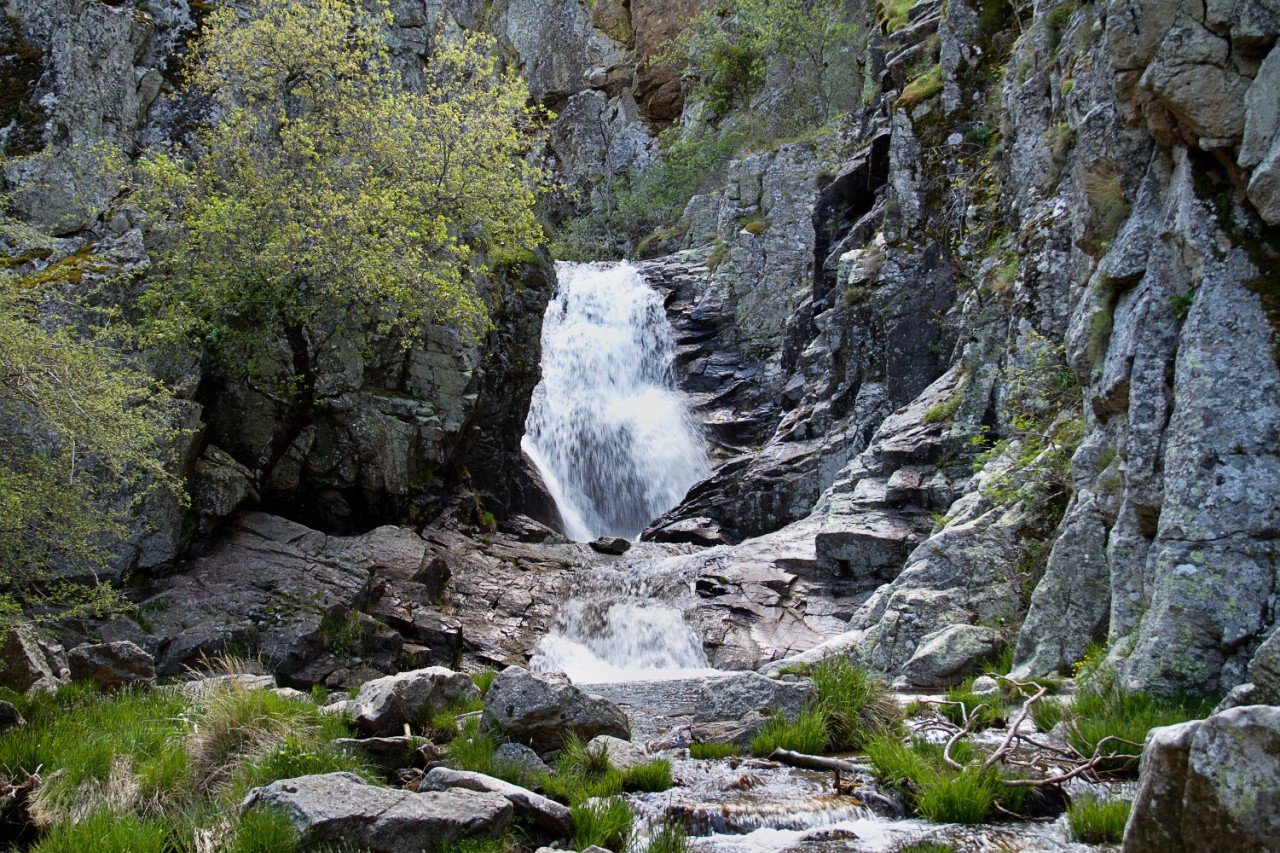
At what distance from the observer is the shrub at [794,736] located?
8.07 meters

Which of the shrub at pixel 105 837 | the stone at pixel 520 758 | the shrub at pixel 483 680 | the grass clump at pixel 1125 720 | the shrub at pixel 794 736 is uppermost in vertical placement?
the grass clump at pixel 1125 720

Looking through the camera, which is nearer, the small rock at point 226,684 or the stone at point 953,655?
the small rock at point 226,684

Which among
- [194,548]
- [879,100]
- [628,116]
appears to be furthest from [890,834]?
[628,116]

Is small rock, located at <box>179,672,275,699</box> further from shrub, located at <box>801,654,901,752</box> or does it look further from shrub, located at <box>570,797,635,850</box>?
shrub, located at <box>801,654,901,752</box>

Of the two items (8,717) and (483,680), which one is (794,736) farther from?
(8,717)

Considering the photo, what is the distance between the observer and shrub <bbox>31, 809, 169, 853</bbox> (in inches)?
218

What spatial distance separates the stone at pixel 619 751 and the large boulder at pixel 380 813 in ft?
5.38

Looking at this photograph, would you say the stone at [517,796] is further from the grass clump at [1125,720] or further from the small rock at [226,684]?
the grass clump at [1125,720]

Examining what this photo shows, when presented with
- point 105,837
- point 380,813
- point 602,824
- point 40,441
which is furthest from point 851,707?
point 40,441

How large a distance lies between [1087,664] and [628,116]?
2025 inches

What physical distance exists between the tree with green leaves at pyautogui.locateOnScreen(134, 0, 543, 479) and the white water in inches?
316

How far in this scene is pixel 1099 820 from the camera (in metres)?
5.70

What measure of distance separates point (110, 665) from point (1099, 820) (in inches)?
394

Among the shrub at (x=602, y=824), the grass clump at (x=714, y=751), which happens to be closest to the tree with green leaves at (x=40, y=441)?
the shrub at (x=602, y=824)
